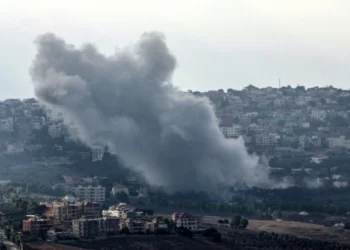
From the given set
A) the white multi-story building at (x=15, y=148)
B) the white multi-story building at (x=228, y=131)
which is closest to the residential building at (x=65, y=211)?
the white multi-story building at (x=15, y=148)

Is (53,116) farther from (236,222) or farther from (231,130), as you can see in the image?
(236,222)

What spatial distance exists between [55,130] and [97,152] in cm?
948

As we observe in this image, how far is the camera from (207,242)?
51.1 m

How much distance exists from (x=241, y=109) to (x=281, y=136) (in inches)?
455

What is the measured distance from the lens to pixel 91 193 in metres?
63.6

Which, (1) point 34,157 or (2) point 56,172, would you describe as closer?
(2) point 56,172

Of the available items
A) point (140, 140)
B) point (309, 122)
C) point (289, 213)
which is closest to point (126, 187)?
point (140, 140)

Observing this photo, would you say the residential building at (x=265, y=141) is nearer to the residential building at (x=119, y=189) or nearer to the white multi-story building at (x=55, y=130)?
the white multi-story building at (x=55, y=130)

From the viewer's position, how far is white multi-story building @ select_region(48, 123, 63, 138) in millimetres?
81500

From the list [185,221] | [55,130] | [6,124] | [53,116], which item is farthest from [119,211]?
[53,116]

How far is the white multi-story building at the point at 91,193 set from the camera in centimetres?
6325

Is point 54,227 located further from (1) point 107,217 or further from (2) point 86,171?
(2) point 86,171

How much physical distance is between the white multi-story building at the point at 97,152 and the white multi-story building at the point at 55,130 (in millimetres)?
8152

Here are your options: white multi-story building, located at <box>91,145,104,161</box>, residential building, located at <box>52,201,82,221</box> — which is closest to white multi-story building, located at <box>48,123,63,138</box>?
white multi-story building, located at <box>91,145,104,161</box>
